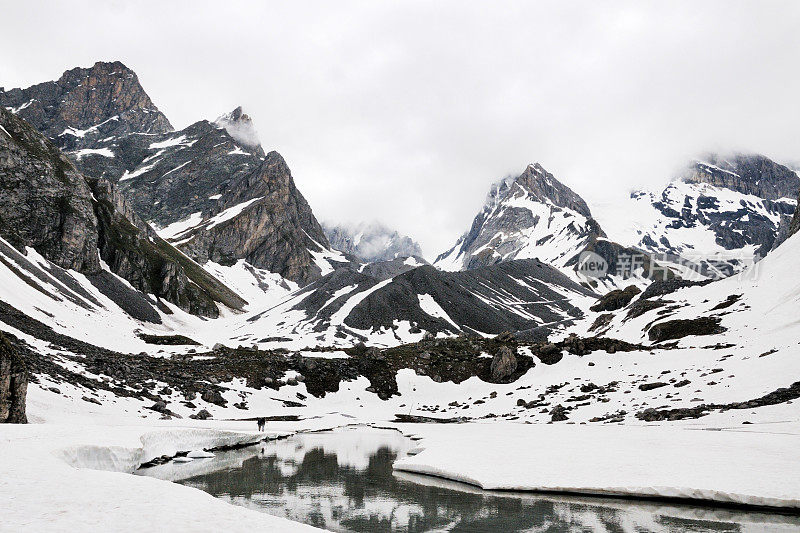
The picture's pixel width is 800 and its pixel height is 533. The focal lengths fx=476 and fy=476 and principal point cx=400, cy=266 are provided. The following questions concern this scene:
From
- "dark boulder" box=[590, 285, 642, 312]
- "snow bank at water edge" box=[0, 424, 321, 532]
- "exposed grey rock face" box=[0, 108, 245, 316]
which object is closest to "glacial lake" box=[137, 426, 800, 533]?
"snow bank at water edge" box=[0, 424, 321, 532]

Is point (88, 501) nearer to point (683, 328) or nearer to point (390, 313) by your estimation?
point (683, 328)

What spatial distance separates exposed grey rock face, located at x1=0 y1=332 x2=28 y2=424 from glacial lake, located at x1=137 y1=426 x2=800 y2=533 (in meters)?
11.3

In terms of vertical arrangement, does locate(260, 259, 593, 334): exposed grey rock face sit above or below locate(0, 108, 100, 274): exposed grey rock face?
below

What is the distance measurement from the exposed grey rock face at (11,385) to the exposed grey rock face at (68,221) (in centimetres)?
10909

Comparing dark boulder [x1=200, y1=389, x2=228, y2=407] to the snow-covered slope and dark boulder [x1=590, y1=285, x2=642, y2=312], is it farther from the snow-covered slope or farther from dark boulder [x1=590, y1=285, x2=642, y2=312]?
dark boulder [x1=590, y1=285, x2=642, y2=312]

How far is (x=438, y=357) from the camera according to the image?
81500mm

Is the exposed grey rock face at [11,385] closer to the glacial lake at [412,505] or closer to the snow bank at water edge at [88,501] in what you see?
the snow bank at water edge at [88,501]

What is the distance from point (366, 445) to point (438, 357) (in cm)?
4422

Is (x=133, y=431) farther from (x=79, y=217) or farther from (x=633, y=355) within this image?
(x=79, y=217)

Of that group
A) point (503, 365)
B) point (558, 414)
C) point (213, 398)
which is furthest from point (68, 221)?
point (558, 414)

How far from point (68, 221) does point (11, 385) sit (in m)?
126

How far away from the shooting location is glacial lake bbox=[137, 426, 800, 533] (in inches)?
611

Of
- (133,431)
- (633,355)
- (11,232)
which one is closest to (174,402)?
(133,431)

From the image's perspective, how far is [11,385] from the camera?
29.4m
